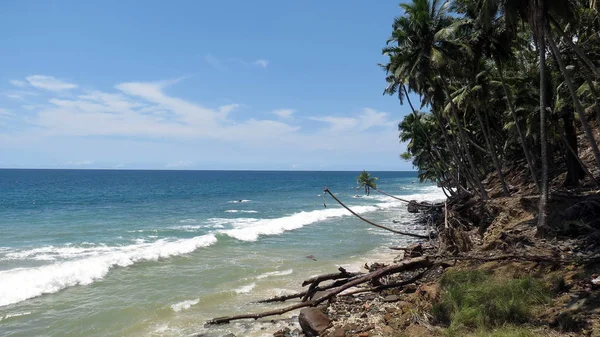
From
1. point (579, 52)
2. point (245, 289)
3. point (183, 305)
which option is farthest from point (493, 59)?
point (183, 305)

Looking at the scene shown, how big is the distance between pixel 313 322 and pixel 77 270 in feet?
39.4

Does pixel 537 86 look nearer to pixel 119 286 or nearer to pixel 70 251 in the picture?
pixel 119 286

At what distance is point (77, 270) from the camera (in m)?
16.1

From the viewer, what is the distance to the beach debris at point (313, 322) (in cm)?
920

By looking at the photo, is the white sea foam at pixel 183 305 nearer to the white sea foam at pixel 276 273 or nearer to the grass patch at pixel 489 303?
the white sea foam at pixel 276 273

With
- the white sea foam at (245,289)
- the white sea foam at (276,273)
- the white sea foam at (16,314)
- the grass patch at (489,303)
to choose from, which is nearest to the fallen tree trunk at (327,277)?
the white sea foam at (245,289)

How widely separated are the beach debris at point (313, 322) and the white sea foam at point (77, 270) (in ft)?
34.1

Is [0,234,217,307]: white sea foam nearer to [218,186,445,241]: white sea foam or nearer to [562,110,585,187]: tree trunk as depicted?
[218,186,445,241]: white sea foam

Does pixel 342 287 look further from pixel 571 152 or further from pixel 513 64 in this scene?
pixel 513 64

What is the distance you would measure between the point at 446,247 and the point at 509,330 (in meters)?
7.31

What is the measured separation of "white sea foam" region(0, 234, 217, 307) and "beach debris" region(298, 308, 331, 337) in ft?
34.1

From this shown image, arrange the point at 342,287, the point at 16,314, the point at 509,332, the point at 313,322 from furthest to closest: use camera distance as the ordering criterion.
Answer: the point at 16,314 < the point at 342,287 < the point at 313,322 < the point at 509,332

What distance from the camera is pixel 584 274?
8.00m

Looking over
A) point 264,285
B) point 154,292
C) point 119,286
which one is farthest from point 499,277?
point 119,286
